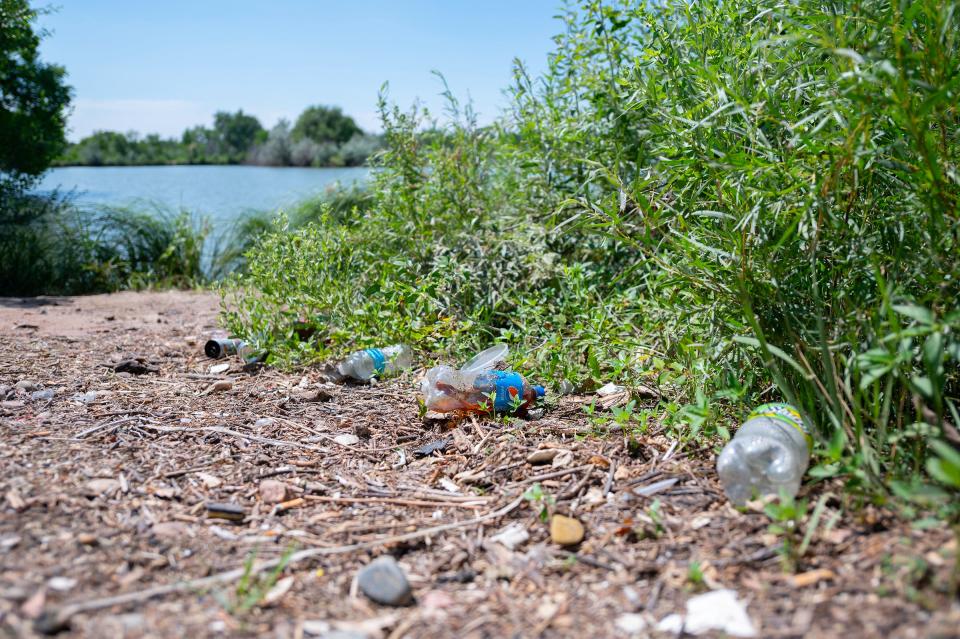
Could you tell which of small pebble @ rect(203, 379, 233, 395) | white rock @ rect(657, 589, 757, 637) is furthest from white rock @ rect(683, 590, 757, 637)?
small pebble @ rect(203, 379, 233, 395)

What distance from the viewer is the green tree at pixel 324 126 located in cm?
2285

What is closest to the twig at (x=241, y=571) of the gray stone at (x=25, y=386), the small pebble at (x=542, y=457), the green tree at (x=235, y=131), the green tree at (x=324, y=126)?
the small pebble at (x=542, y=457)

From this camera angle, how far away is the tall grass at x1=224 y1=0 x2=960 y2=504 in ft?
6.25

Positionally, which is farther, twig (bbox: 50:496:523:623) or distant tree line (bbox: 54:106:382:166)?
distant tree line (bbox: 54:106:382:166)

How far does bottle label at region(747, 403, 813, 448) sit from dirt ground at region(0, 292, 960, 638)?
193mm

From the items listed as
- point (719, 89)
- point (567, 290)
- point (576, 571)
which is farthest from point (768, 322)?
point (567, 290)

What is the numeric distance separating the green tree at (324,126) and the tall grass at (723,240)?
1813cm

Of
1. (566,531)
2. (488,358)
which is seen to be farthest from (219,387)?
(566,531)

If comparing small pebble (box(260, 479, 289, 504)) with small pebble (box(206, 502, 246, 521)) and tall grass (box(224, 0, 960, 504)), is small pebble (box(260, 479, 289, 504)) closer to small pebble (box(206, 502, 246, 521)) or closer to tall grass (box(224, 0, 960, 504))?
small pebble (box(206, 502, 246, 521))

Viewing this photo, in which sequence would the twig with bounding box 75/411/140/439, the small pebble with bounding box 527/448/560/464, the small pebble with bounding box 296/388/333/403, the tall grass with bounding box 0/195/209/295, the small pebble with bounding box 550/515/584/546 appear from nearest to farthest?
the small pebble with bounding box 550/515/584/546 < the small pebble with bounding box 527/448/560/464 < the twig with bounding box 75/411/140/439 < the small pebble with bounding box 296/388/333/403 < the tall grass with bounding box 0/195/209/295

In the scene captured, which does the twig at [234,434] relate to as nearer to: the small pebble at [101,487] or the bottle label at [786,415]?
the small pebble at [101,487]

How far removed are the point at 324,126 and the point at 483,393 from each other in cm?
2283

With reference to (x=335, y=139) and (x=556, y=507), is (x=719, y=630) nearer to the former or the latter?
(x=556, y=507)

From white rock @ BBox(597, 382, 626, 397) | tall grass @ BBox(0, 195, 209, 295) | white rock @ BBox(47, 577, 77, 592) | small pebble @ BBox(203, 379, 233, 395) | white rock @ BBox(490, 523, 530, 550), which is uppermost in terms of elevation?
tall grass @ BBox(0, 195, 209, 295)
